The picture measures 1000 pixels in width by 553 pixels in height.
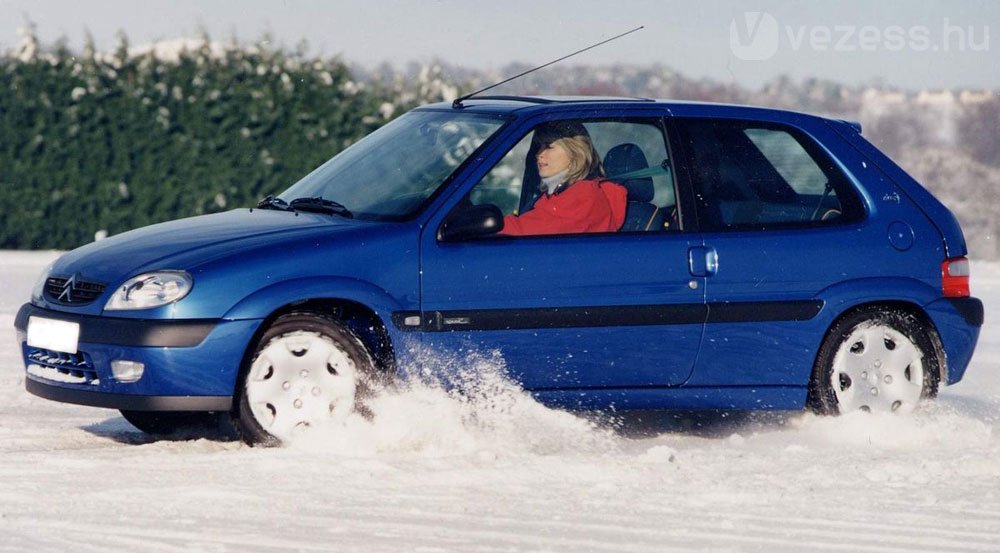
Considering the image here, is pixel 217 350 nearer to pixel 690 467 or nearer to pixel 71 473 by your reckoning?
pixel 71 473

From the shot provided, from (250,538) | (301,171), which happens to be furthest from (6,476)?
(301,171)

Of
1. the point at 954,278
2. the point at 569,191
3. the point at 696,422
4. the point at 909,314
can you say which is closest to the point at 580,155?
Result: the point at 569,191

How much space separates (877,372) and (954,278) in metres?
0.57

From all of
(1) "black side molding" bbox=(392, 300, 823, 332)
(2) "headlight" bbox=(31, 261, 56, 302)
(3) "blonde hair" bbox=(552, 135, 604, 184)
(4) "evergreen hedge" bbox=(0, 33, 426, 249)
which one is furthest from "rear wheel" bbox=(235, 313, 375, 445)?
(4) "evergreen hedge" bbox=(0, 33, 426, 249)

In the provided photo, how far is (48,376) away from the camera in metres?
7.19

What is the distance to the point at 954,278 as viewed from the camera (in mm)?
8086

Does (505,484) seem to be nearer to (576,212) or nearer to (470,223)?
(470,223)

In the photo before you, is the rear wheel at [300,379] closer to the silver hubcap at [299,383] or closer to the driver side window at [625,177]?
the silver hubcap at [299,383]

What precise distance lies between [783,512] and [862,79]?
15878mm

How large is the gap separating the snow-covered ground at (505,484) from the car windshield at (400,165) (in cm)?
87

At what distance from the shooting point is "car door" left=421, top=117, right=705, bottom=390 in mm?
7195

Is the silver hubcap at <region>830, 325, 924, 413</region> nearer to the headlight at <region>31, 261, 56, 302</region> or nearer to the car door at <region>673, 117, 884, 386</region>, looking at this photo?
the car door at <region>673, 117, 884, 386</region>

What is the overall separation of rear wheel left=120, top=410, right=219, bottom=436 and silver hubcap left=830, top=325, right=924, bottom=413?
289 cm

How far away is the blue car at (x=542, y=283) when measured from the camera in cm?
694
